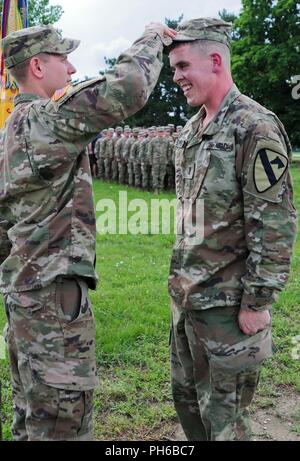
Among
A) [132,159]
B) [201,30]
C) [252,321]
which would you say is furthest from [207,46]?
[132,159]

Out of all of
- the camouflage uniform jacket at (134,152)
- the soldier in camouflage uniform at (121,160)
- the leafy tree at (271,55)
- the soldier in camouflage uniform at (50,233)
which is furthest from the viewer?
the leafy tree at (271,55)

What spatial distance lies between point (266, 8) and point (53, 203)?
1347 inches

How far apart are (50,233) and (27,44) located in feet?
2.76

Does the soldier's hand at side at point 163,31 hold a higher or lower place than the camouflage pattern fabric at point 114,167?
higher

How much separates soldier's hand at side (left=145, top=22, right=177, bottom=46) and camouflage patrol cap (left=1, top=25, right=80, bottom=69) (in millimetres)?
431

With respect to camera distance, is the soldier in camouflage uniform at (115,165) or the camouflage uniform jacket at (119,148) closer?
the camouflage uniform jacket at (119,148)

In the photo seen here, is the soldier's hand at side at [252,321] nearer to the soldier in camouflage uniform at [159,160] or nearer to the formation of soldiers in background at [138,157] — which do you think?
the formation of soldiers in background at [138,157]

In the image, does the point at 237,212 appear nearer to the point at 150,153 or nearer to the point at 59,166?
the point at 59,166

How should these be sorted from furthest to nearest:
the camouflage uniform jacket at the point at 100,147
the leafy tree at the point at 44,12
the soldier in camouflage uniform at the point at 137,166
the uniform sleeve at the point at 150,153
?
the leafy tree at the point at 44,12 < the camouflage uniform jacket at the point at 100,147 < the soldier in camouflage uniform at the point at 137,166 < the uniform sleeve at the point at 150,153

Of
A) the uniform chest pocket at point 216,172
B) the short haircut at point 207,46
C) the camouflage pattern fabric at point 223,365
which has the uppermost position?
the short haircut at point 207,46

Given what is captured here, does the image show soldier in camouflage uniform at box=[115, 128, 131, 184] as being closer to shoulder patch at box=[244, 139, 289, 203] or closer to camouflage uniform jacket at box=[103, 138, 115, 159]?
camouflage uniform jacket at box=[103, 138, 115, 159]

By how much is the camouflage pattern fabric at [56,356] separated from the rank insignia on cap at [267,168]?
0.92 meters

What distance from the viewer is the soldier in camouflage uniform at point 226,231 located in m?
2.27

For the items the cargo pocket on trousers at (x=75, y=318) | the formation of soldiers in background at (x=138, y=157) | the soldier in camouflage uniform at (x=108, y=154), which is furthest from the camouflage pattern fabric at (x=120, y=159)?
the cargo pocket on trousers at (x=75, y=318)
